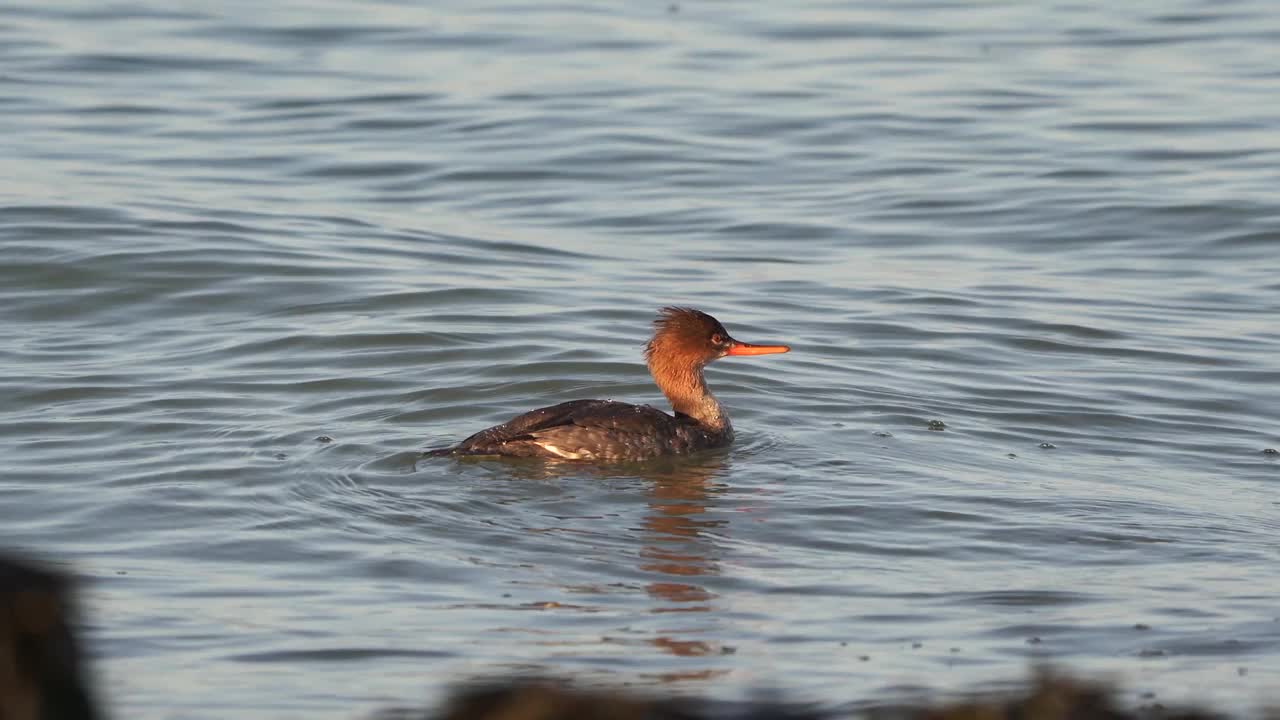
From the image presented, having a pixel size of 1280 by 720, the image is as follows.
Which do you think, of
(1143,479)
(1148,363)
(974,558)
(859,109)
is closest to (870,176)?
(859,109)

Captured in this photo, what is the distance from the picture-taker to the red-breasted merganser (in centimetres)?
863

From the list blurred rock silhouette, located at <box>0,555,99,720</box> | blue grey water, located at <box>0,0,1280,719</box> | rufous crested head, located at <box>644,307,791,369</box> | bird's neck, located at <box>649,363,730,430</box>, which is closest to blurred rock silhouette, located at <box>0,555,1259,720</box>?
blurred rock silhouette, located at <box>0,555,99,720</box>

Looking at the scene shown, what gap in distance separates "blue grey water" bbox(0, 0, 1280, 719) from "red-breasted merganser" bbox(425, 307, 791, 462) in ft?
0.47

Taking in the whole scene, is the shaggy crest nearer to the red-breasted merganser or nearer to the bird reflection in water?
the red-breasted merganser

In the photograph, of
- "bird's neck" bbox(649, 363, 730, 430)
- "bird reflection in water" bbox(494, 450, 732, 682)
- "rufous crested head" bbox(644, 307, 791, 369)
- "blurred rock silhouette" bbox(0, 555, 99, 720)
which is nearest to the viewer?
"blurred rock silhouette" bbox(0, 555, 99, 720)

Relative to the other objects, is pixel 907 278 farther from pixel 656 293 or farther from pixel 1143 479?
pixel 1143 479

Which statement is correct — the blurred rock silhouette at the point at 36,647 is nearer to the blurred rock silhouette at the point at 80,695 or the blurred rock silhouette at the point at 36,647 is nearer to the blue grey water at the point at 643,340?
the blurred rock silhouette at the point at 80,695

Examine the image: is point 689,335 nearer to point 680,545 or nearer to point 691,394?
point 691,394

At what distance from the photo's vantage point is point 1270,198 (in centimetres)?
1440

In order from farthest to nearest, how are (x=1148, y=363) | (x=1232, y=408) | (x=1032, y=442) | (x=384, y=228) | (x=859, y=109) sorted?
(x=859, y=109)
(x=384, y=228)
(x=1148, y=363)
(x=1232, y=408)
(x=1032, y=442)

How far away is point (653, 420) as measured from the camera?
9047mm

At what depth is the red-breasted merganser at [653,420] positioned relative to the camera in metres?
8.63

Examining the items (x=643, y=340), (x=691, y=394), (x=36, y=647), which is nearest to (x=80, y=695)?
(x=36, y=647)

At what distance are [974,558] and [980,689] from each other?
1713 mm
